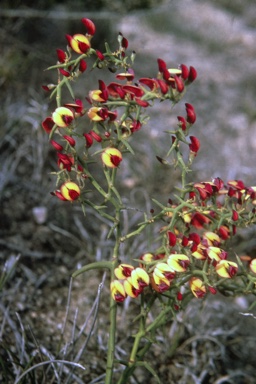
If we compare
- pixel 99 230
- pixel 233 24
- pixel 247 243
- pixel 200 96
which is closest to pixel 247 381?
pixel 247 243

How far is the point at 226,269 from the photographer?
116cm

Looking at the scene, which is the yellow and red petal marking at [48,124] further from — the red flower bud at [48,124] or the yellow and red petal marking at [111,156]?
the yellow and red petal marking at [111,156]

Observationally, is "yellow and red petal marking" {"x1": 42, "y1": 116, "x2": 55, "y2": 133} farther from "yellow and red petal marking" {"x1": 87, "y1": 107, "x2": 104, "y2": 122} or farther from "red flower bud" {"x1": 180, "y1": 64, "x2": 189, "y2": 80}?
"red flower bud" {"x1": 180, "y1": 64, "x2": 189, "y2": 80}

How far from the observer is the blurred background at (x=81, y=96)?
6.43 ft

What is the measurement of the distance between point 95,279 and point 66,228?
247mm

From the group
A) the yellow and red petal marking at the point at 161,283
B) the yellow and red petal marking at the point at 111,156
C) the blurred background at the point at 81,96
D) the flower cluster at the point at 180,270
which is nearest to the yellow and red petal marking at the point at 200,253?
the flower cluster at the point at 180,270

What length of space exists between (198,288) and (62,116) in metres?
0.42

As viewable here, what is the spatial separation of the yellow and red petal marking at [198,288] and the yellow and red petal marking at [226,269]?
0.17 feet

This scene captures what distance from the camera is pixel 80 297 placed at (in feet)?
6.23

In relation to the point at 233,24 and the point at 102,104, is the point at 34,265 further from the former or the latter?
the point at 233,24

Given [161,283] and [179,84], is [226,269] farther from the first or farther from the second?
[179,84]

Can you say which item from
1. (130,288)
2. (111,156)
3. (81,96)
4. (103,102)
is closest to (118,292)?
(130,288)

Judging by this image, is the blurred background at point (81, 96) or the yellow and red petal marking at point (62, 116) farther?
the blurred background at point (81, 96)

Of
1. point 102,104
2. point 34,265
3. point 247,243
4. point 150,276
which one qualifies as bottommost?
point 34,265
